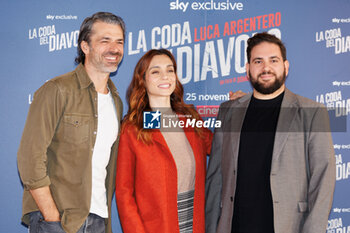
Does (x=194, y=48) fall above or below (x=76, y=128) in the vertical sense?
above

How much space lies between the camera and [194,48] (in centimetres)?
332

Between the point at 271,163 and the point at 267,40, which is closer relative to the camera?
the point at 271,163

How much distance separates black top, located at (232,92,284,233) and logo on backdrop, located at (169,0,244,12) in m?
1.33

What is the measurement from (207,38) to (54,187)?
78.9 inches

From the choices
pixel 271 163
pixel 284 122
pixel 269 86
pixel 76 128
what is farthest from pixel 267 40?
pixel 76 128

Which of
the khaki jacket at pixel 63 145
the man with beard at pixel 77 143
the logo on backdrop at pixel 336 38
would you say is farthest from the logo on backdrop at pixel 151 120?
the logo on backdrop at pixel 336 38

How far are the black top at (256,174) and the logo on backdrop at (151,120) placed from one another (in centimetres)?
65

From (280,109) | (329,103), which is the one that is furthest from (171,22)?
(329,103)

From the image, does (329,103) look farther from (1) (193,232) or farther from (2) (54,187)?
(2) (54,187)

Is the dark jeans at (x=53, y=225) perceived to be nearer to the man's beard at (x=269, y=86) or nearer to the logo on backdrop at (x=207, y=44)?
the man's beard at (x=269, y=86)

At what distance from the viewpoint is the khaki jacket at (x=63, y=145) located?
6.91 feet

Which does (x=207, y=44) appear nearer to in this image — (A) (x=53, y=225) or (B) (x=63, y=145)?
(B) (x=63, y=145)

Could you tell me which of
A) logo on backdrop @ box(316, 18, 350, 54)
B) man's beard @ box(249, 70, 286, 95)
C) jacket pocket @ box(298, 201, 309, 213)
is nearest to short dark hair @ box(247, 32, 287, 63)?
man's beard @ box(249, 70, 286, 95)

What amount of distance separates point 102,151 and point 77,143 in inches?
7.7
